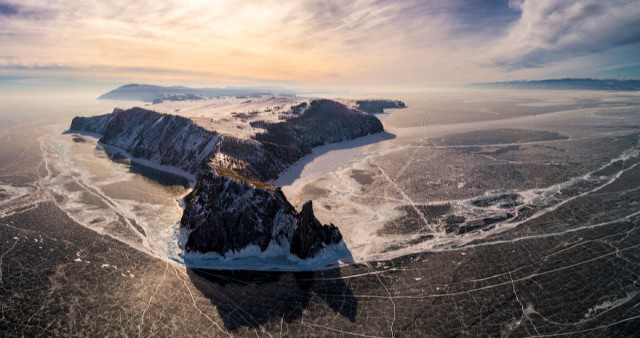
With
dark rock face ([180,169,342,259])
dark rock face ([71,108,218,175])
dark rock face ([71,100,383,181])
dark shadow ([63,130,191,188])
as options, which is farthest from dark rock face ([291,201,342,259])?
dark rock face ([71,108,218,175])

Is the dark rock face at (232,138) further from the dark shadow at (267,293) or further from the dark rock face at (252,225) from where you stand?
the dark shadow at (267,293)

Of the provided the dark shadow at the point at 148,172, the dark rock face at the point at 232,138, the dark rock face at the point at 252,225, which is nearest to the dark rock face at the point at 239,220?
the dark rock face at the point at 252,225

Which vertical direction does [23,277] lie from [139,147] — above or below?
below

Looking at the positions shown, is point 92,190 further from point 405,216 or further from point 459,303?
point 459,303

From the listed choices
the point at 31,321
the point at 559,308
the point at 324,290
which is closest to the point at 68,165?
the point at 31,321

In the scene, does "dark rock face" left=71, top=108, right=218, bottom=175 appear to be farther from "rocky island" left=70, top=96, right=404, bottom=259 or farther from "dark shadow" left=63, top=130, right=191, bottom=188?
"dark shadow" left=63, top=130, right=191, bottom=188

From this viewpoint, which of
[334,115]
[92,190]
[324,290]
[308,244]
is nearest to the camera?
[324,290]
